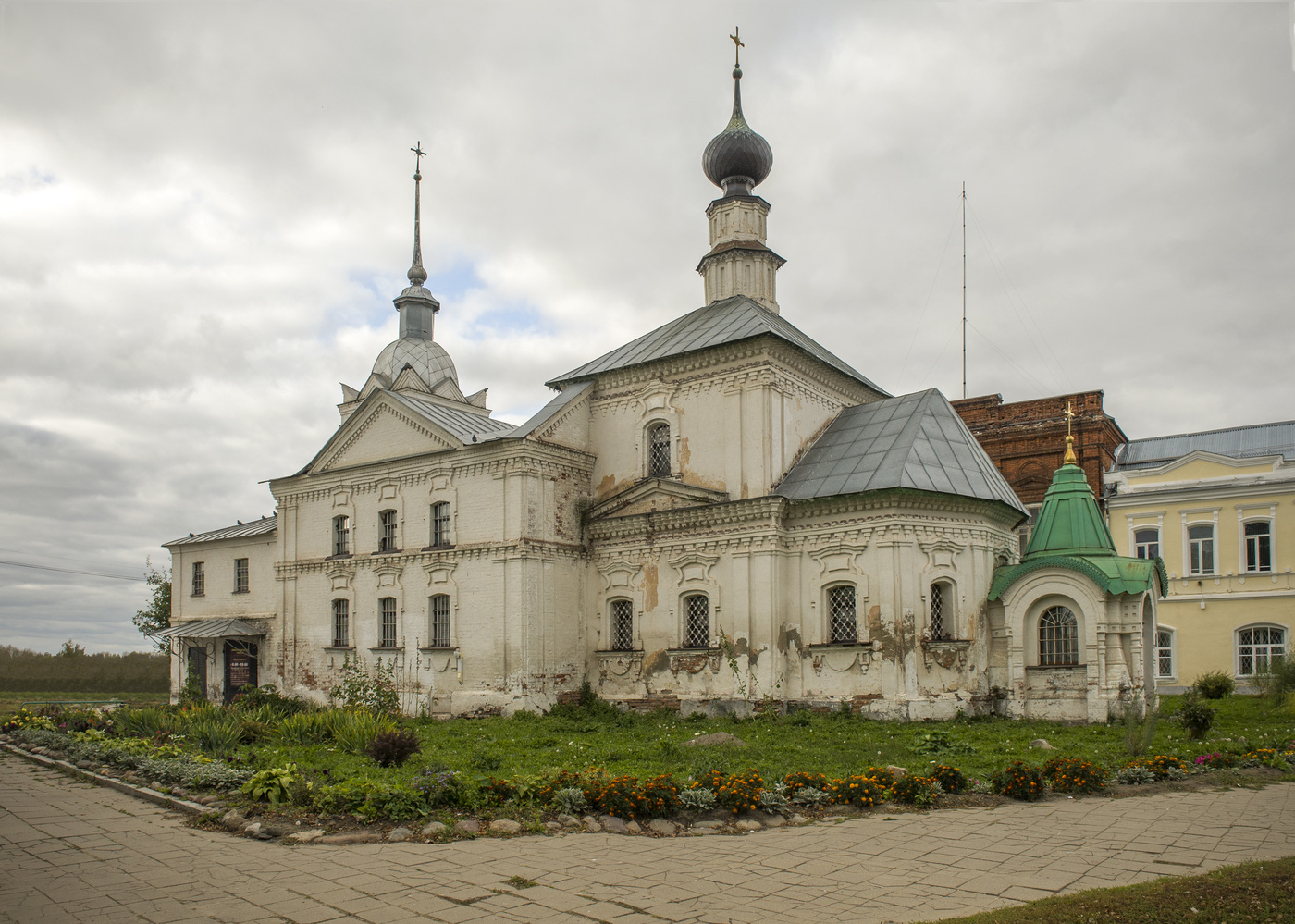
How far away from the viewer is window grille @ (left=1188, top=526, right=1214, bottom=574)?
2692 cm

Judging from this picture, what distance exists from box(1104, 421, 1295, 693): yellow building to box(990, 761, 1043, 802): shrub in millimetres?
18782

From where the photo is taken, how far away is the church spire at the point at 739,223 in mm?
24844

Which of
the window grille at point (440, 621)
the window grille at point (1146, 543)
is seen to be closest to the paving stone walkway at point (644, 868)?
the window grille at point (440, 621)

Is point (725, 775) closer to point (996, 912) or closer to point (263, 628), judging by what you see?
point (996, 912)

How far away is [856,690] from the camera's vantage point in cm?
1848

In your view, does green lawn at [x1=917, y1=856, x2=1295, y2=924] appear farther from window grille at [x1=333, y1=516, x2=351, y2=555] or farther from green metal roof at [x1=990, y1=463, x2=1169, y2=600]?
window grille at [x1=333, y1=516, x2=351, y2=555]

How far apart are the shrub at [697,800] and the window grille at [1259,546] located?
22.8 m

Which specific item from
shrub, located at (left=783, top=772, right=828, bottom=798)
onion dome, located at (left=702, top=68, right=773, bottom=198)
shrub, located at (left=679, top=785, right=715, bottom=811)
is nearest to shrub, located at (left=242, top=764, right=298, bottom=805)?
shrub, located at (left=679, top=785, right=715, bottom=811)

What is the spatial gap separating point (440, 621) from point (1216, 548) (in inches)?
833

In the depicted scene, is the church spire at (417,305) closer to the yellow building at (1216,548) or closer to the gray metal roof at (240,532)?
the gray metal roof at (240,532)

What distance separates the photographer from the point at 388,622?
23.7 m

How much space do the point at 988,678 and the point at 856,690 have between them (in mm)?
2752

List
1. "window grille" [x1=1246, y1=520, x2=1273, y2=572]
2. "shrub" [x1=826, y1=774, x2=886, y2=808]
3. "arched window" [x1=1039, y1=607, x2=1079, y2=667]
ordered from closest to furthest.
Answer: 1. "shrub" [x1=826, y1=774, x2=886, y2=808]
2. "arched window" [x1=1039, y1=607, x2=1079, y2=667]
3. "window grille" [x1=1246, y1=520, x2=1273, y2=572]

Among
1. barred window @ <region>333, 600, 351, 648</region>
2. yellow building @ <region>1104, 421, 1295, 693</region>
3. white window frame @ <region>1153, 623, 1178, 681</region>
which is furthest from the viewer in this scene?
white window frame @ <region>1153, 623, 1178, 681</region>
